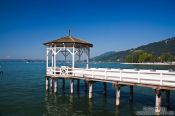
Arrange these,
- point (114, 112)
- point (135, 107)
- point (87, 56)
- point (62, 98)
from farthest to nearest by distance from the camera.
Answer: point (87, 56) → point (62, 98) → point (135, 107) → point (114, 112)

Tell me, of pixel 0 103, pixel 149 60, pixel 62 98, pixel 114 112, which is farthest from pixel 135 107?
pixel 149 60

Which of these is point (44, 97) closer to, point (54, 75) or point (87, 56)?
point (54, 75)

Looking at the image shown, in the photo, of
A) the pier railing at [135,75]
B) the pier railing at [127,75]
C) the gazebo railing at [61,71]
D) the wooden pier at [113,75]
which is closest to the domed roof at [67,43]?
the wooden pier at [113,75]

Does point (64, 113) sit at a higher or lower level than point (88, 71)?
lower

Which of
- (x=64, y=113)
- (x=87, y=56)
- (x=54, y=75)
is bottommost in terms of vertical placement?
(x=64, y=113)

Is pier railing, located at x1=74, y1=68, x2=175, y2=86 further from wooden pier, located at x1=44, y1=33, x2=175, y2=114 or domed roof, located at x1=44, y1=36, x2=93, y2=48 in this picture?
domed roof, located at x1=44, y1=36, x2=93, y2=48

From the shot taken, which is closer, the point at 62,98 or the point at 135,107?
the point at 135,107

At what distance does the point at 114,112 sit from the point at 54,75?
31.1 ft

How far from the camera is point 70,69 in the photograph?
27328mm

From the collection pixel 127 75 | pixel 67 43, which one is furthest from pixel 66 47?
pixel 127 75

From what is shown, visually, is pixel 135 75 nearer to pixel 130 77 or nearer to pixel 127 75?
pixel 130 77

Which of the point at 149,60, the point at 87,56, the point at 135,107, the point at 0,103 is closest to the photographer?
the point at 135,107

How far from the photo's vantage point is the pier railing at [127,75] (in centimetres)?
1700

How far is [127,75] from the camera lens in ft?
65.5
